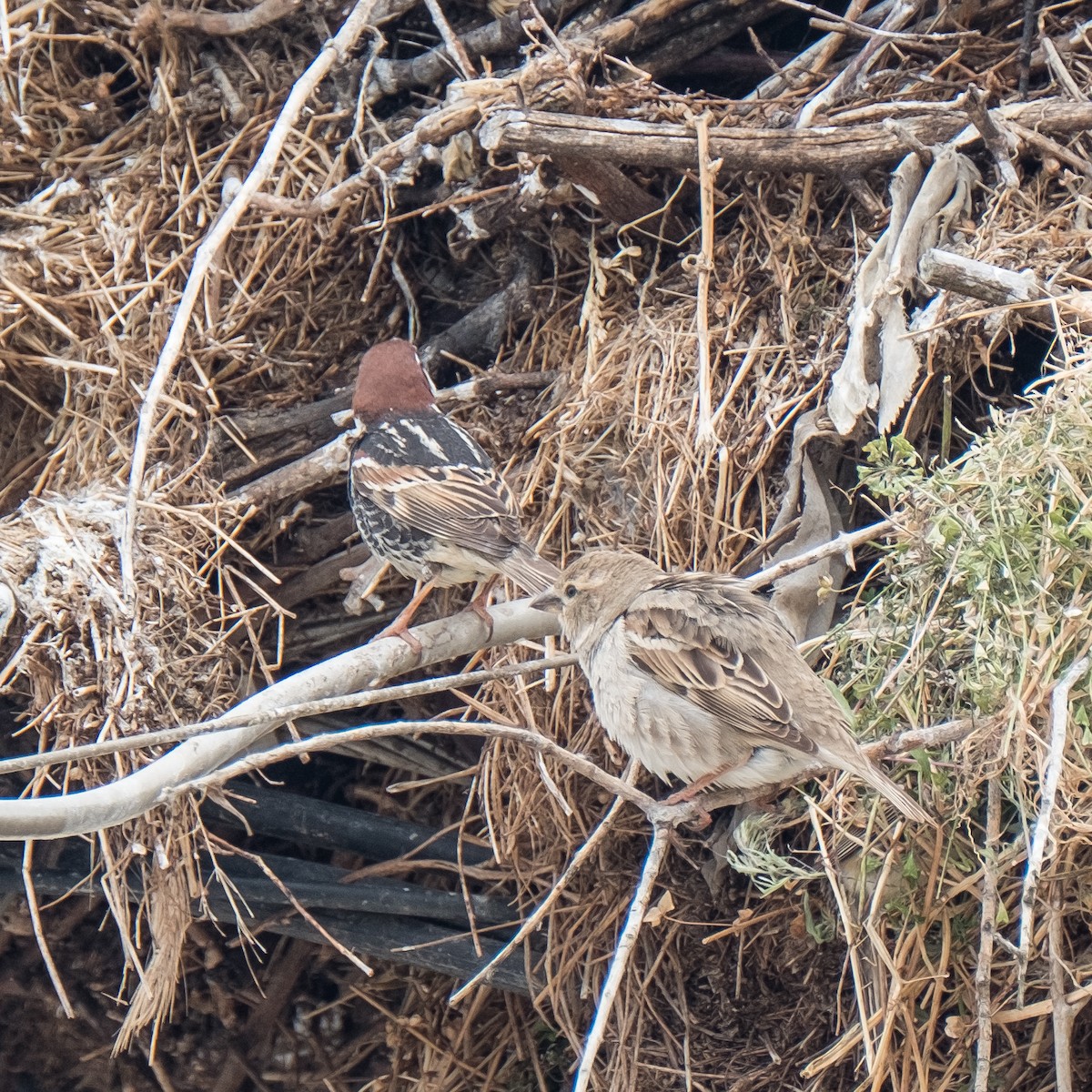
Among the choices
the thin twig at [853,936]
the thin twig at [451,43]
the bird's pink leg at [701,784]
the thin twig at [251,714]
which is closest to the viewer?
the thin twig at [251,714]

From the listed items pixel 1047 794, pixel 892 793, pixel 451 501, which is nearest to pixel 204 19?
pixel 451 501

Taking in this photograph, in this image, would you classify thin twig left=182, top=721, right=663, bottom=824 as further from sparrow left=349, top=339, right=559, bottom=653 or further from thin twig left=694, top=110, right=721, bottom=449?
thin twig left=694, top=110, right=721, bottom=449

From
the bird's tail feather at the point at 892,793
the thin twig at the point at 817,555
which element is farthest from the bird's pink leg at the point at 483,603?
the bird's tail feather at the point at 892,793

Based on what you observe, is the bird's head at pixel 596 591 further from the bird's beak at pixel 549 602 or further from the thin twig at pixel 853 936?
the thin twig at pixel 853 936

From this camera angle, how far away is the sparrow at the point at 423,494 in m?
4.25

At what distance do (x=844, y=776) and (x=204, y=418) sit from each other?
258cm

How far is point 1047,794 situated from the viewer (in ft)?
8.42

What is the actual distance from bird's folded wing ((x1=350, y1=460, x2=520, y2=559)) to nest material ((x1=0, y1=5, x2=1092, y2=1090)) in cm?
37

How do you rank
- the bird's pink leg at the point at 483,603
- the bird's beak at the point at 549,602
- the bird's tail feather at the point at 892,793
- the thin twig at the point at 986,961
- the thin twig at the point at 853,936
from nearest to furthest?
the thin twig at the point at 986,961 → the bird's tail feather at the point at 892,793 → the thin twig at the point at 853,936 → the bird's beak at the point at 549,602 → the bird's pink leg at the point at 483,603

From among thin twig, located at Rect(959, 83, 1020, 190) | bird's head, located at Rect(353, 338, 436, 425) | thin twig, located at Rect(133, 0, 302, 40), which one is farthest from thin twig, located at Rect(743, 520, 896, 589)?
thin twig, located at Rect(133, 0, 302, 40)

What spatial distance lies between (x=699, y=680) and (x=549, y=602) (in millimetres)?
566

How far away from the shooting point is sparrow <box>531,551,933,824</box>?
133 inches

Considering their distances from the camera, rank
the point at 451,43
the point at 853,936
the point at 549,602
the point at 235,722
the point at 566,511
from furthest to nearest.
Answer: the point at 451,43
the point at 566,511
the point at 549,602
the point at 853,936
the point at 235,722

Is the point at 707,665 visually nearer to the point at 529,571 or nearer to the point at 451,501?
the point at 529,571
